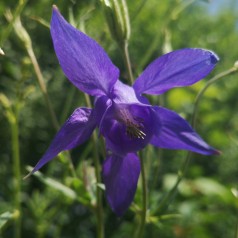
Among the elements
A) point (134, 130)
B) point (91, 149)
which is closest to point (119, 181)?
point (134, 130)

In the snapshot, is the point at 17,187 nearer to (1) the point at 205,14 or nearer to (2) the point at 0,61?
(2) the point at 0,61

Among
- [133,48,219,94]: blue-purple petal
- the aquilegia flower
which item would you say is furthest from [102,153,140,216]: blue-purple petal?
[133,48,219,94]: blue-purple petal

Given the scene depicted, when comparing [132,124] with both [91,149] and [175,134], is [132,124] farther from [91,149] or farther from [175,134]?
[91,149]

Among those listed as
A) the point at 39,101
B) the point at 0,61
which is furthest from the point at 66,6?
the point at 39,101

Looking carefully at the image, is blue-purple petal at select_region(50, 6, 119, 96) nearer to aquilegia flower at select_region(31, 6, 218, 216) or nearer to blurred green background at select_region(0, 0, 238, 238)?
aquilegia flower at select_region(31, 6, 218, 216)

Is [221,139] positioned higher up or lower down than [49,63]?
lower down

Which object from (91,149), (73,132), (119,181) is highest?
(73,132)

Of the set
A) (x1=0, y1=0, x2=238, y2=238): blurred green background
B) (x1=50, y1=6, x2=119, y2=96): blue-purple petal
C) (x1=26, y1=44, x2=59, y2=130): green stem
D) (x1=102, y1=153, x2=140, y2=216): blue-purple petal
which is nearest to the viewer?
(x1=50, y1=6, x2=119, y2=96): blue-purple petal
